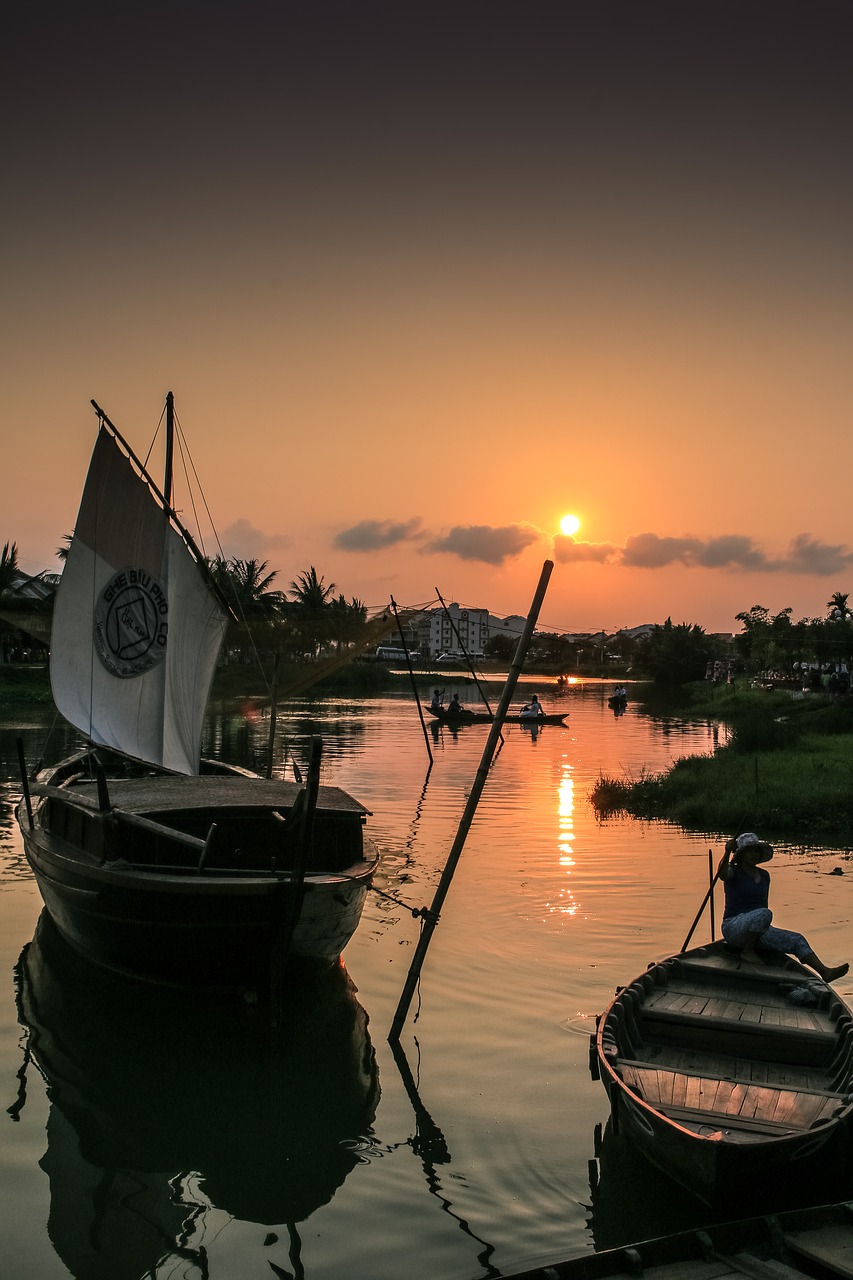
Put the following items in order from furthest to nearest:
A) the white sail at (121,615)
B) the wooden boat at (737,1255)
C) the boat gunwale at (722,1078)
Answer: the white sail at (121,615)
the boat gunwale at (722,1078)
the wooden boat at (737,1255)

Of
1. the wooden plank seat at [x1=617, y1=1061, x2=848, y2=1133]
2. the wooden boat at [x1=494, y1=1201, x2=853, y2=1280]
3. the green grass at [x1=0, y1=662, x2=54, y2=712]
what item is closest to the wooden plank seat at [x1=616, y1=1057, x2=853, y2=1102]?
the wooden plank seat at [x1=617, y1=1061, x2=848, y2=1133]

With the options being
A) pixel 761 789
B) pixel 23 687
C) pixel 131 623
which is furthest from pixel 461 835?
pixel 23 687

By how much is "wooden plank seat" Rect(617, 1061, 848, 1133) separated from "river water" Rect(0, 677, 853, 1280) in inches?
18.2

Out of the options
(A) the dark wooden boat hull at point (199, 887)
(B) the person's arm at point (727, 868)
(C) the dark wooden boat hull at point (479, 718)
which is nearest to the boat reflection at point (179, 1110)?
(A) the dark wooden boat hull at point (199, 887)

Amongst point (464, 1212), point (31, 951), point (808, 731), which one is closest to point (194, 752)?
point (31, 951)

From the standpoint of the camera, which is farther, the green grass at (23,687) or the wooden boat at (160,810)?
the green grass at (23,687)

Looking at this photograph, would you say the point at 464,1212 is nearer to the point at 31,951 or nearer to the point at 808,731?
the point at 31,951

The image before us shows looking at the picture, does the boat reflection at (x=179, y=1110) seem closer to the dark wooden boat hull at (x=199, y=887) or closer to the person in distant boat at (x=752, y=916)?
the dark wooden boat hull at (x=199, y=887)

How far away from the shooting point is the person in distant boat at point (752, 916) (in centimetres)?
1005

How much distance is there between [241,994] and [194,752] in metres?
6.84

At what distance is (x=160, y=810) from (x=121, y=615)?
18.1ft

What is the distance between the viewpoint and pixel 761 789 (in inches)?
A: 952

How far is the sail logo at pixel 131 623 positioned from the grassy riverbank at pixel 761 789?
1323cm

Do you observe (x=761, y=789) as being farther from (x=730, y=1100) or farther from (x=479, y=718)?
(x=479, y=718)
